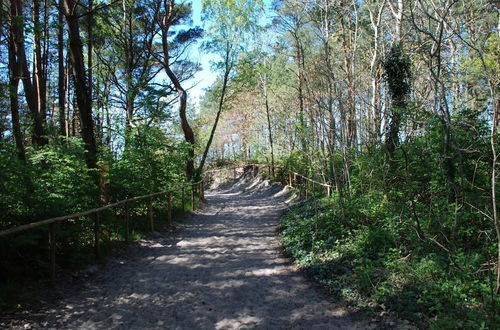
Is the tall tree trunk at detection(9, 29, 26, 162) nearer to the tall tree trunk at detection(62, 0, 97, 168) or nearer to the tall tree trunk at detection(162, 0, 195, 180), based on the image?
the tall tree trunk at detection(62, 0, 97, 168)

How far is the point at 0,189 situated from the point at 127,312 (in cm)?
228

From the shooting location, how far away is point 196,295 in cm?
435

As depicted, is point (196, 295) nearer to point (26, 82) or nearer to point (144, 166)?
point (144, 166)

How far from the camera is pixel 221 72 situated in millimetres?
19078

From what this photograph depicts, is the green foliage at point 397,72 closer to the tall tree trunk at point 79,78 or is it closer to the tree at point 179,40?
the tall tree trunk at point 79,78

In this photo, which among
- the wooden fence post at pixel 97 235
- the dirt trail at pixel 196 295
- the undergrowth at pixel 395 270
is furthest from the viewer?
the wooden fence post at pixel 97 235

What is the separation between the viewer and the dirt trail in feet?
11.7

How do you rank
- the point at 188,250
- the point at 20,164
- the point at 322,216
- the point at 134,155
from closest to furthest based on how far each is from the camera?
the point at 20,164 < the point at 188,250 < the point at 322,216 < the point at 134,155

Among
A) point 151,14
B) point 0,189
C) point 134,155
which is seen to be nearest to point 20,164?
point 0,189

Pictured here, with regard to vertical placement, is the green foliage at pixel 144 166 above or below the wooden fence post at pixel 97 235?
above

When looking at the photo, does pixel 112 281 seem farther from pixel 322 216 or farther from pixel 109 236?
pixel 322 216

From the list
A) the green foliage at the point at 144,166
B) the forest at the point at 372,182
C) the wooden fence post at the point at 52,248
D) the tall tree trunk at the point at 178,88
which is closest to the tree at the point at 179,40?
the tall tree trunk at the point at 178,88

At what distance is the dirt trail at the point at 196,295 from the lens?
358 centimetres

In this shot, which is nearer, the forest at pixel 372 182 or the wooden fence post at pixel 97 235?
the forest at pixel 372 182
